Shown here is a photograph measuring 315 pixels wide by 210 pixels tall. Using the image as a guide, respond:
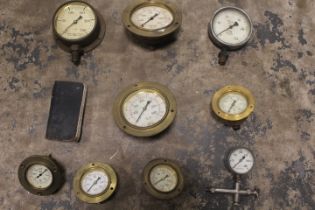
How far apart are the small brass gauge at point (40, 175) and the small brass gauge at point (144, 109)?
0.34m

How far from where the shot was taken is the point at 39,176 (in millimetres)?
1768

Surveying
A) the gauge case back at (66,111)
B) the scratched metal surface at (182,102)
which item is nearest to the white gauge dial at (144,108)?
the scratched metal surface at (182,102)

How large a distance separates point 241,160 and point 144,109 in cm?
47

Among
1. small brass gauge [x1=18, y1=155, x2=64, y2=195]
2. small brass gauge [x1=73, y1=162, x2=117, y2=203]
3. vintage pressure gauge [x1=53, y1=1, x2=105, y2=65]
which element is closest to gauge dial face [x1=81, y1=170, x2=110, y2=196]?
small brass gauge [x1=73, y1=162, x2=117, y2=203]

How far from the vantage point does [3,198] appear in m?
1.83

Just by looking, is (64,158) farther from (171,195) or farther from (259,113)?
(259,113)

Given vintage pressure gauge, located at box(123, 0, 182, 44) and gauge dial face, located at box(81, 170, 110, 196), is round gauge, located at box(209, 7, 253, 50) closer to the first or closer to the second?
vintage pressure gauge, located at box(123, 0, 182, 44)

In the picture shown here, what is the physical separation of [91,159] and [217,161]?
1.82 feet

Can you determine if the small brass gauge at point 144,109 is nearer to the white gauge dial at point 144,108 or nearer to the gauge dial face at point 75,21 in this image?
the white gauge dial at point 144,108

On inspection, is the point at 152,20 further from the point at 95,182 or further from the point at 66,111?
the point at 95,182

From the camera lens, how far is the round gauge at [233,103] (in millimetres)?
1737

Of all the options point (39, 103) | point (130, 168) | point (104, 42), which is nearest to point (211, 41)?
point (104, 42)

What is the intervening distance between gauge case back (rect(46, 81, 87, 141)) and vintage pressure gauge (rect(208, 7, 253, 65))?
2.12 feet

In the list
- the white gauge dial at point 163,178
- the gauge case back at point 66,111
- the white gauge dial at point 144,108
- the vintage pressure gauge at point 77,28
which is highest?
the vintage pressure gauge at point 77,28
